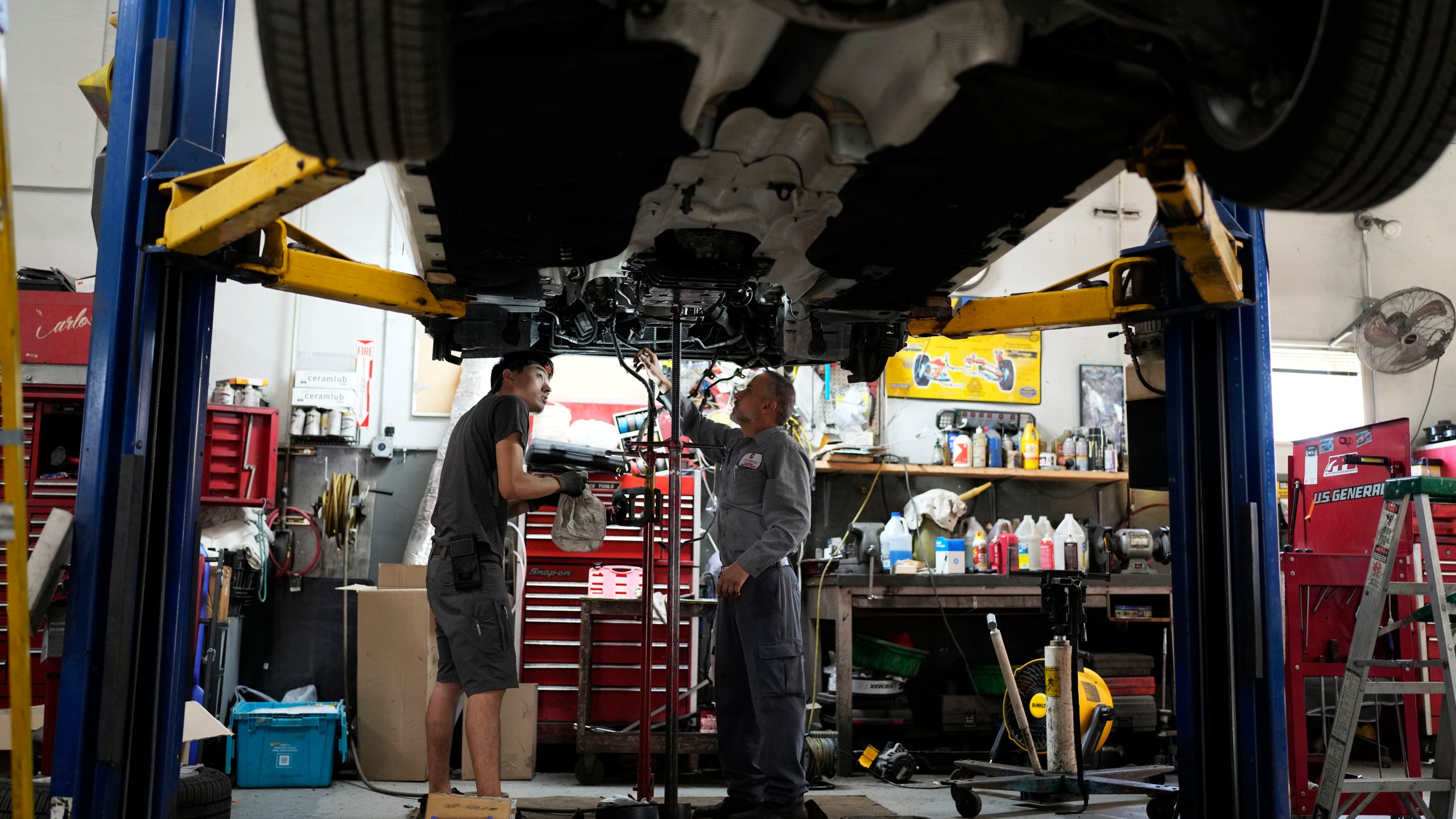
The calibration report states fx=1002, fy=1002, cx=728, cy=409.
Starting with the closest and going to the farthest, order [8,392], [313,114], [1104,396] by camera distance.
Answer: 1. [313,114]
2. [8,392]
3. [1104,396]

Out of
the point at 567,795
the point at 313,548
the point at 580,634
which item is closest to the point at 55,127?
the point at 313,548

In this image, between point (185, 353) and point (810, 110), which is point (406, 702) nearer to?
point (185, 353)

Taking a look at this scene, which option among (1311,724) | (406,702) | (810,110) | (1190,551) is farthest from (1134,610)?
(810,110)

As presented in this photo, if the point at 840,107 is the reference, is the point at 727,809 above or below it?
below

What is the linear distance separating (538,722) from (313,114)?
3.99m

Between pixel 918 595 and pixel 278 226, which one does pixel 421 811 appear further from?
pixel 918 595

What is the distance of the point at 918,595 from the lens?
544 cm

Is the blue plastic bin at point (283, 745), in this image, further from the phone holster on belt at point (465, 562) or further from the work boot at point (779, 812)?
the work boot at point (779, 812)

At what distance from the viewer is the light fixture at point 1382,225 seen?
24.9 ft

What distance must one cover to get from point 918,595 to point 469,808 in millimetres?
3122

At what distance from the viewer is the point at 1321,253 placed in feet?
24.7

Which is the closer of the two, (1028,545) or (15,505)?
(15,505)

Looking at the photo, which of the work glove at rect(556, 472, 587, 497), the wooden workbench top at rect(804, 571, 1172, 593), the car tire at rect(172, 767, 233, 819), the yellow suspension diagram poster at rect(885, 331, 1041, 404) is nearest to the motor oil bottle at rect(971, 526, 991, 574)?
the wooden workbench top at rect(804, 571, 1172, 593)

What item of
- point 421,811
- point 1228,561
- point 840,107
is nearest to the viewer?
point 840,107
